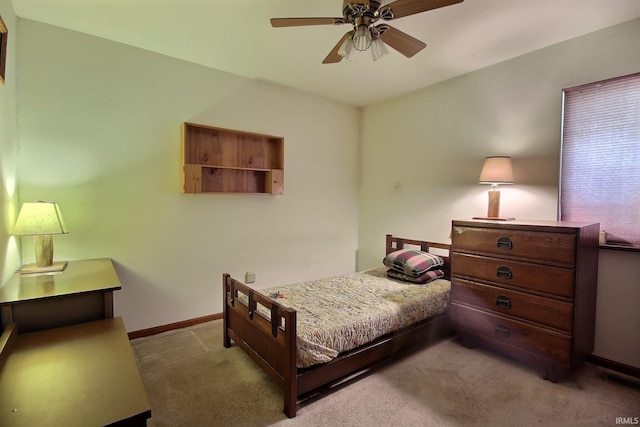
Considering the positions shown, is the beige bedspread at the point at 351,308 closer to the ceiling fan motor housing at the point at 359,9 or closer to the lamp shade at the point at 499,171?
the lamp shade at the point at 499,171

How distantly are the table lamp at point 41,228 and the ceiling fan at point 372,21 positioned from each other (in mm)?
1836

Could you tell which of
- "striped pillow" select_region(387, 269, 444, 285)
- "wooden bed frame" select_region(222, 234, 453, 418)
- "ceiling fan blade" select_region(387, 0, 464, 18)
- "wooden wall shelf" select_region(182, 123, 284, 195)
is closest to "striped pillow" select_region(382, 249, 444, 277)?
"striped pillow" select_region(387, 269, 444, 285)

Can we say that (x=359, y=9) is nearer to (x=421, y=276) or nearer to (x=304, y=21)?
(x=304, y=21)

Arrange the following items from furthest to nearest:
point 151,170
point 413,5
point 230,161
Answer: point 230,161 → point 151,170 → point 413,5

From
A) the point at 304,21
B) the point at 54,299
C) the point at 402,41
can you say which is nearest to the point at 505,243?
the point at 402,41

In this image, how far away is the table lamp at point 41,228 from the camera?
6.25 feet

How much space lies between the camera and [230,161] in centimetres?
321

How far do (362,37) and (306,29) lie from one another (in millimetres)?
723

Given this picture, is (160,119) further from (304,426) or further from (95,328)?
(304,426)

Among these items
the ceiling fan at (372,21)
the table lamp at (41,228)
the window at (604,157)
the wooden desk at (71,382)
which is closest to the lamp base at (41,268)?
the table lamp at (41,228)

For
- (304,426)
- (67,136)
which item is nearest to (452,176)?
(304,426)

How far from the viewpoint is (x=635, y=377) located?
2180 millimetres

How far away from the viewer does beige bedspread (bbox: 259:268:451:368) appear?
1895 mm

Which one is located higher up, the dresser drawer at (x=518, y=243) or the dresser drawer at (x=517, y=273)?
the dresser drawer at (x=518, y=243)
